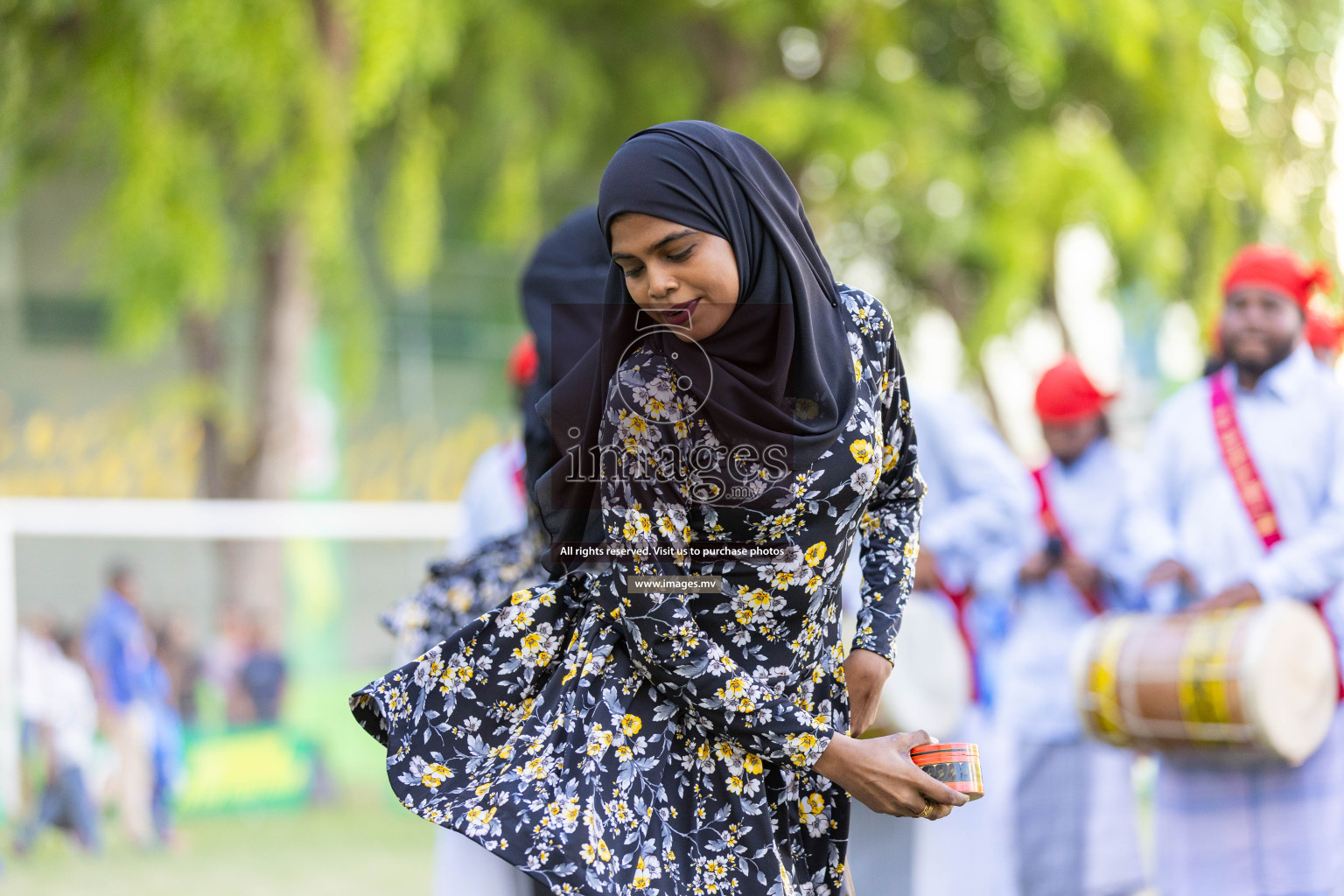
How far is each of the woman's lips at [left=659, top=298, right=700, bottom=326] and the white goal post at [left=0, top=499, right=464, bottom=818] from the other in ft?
17.6

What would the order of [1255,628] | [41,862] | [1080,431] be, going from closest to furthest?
[1255,628], [1080,431], [41,862]

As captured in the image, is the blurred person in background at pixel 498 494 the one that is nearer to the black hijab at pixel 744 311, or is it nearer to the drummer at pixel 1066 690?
the drummer at pixel 1066 690

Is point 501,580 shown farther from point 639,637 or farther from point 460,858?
point 639,637

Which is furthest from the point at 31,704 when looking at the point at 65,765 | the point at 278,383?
the point at 278,383

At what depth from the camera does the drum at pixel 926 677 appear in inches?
152

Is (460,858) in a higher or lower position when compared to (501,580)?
lower

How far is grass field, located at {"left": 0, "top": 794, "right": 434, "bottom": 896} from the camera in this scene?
648 centimetres

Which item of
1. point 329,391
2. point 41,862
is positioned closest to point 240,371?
point 329,391

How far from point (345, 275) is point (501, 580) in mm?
7066

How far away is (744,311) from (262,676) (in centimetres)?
726

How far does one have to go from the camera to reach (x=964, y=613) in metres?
4.88

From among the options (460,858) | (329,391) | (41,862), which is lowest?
(41,862)

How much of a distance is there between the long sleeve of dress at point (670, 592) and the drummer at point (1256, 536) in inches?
97.6

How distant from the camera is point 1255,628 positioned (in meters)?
3.88
